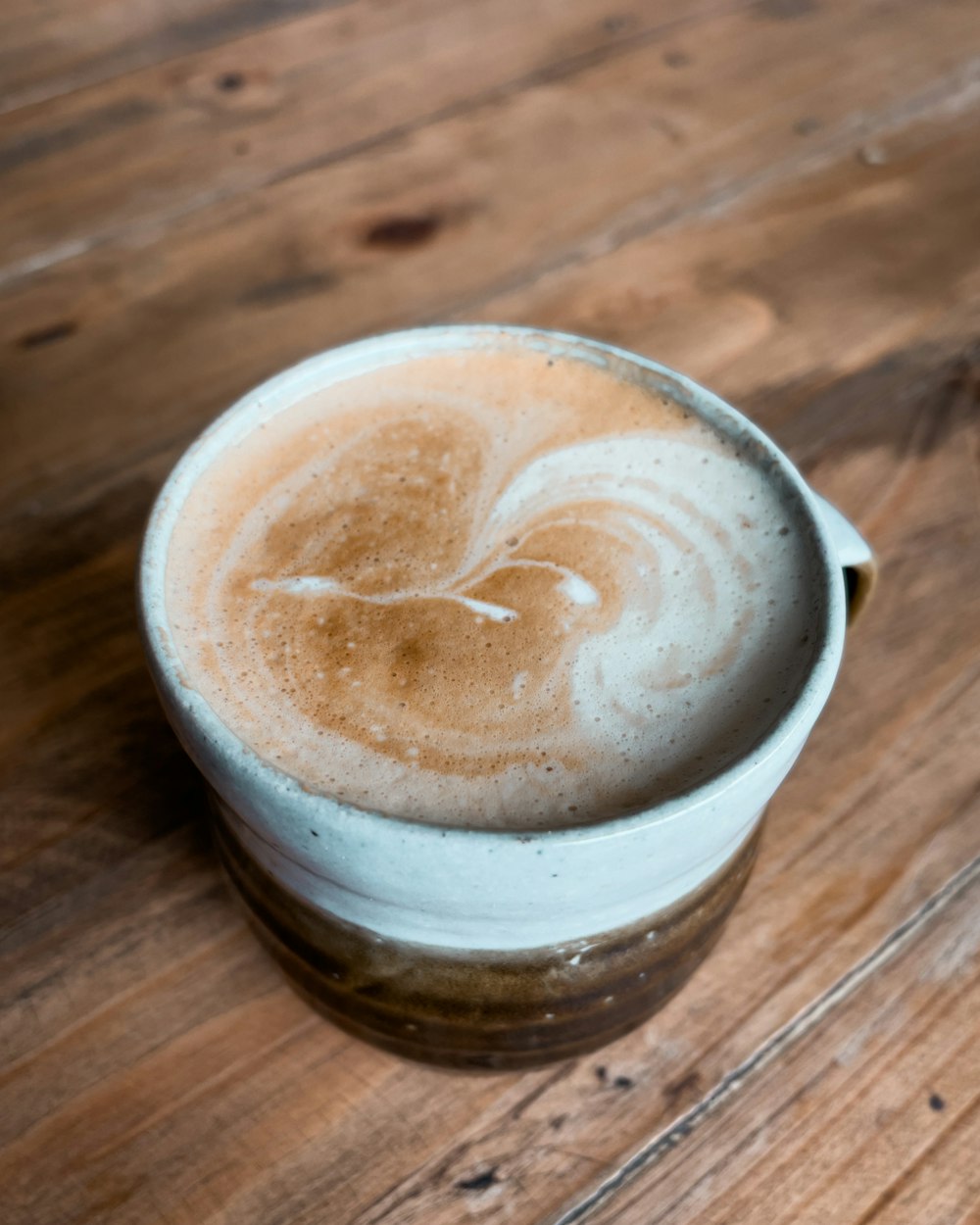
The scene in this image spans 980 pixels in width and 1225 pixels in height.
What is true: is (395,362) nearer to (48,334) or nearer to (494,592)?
(494,592)

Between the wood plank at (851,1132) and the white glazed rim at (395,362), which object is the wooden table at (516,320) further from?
the white glazed rim at (395,362)

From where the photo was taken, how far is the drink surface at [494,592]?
0.57 metres

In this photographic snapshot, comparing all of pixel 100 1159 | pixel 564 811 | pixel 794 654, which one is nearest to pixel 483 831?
pixel 564 811

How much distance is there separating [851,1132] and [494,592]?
37 centimetres

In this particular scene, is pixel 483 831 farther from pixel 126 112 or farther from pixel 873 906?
pixel 126 112

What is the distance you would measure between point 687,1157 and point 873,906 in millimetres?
209

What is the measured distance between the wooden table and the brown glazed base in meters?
0.05

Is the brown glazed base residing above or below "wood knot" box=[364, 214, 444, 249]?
below

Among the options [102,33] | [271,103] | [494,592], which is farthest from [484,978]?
[102,33]

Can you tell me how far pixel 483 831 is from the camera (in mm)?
500

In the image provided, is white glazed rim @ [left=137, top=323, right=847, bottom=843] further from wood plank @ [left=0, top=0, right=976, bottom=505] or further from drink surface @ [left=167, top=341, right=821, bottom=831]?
wood plank @ [left=0, top=0, right=976, bottom=505]

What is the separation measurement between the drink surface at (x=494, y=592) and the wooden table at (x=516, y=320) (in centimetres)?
22

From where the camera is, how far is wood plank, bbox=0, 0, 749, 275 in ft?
3.91

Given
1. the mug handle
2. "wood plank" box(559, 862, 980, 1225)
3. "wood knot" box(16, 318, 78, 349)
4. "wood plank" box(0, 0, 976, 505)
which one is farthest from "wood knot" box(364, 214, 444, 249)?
"wood plank" box(559, 862, 980, 1225)
